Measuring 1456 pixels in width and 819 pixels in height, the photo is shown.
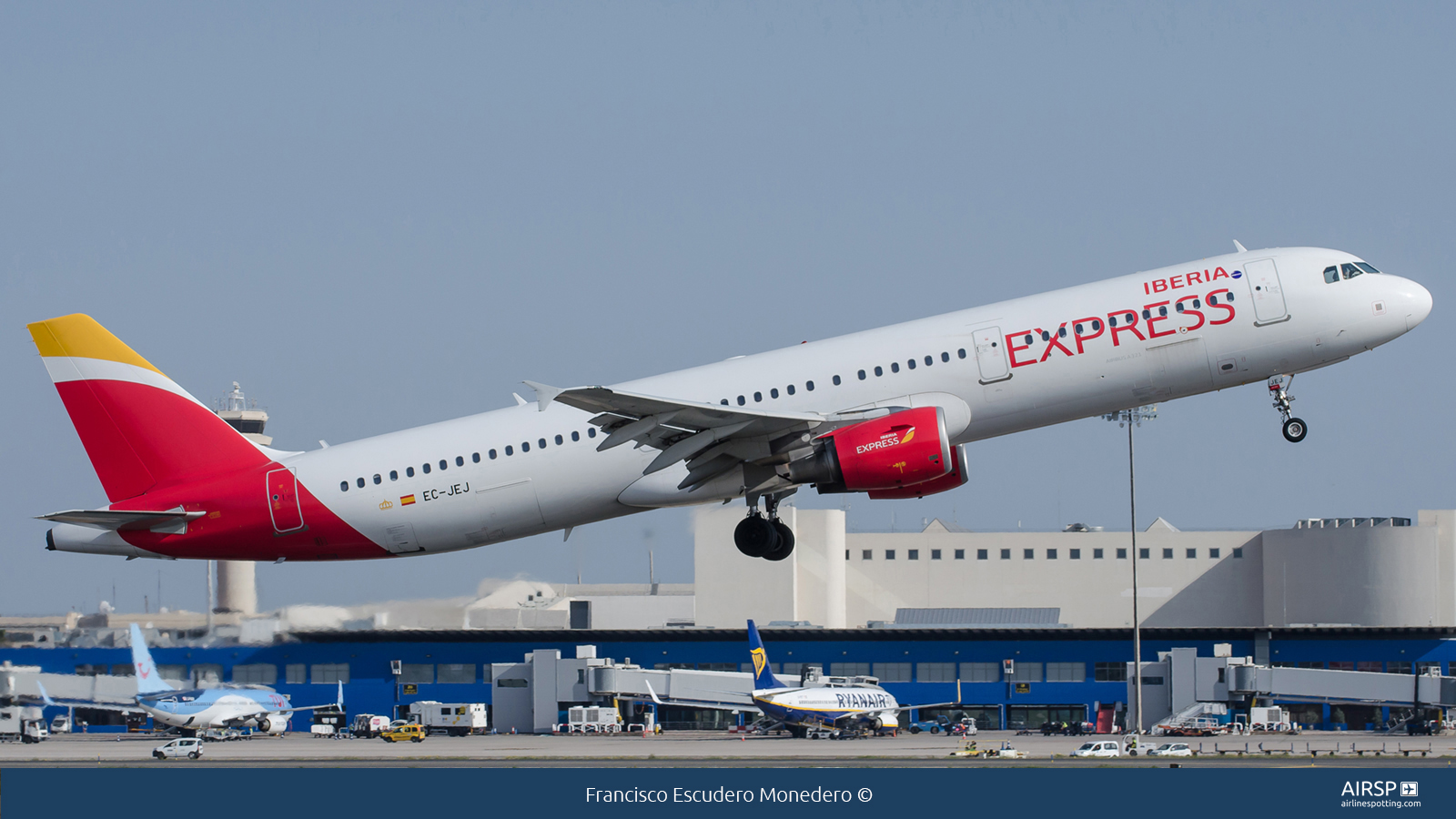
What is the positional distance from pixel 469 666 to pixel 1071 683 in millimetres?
35385

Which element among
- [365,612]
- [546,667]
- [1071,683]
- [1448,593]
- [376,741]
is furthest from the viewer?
[1448,593]

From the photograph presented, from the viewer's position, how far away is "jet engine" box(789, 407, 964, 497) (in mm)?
32375

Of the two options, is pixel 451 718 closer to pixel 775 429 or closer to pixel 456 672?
pixel 456 672

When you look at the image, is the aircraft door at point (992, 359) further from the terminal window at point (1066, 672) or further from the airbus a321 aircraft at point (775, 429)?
the terminal window at point (1066, 672)

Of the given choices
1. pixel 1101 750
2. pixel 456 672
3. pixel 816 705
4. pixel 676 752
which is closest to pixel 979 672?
pixel 816 705

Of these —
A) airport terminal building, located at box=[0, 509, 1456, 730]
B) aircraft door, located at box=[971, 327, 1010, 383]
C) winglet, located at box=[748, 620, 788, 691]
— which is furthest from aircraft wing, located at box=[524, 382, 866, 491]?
winglet, located at box=[748, 620, 788, 691]

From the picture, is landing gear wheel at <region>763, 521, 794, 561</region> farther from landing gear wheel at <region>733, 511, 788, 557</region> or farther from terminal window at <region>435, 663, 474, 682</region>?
terminal window at <region>435, 663, 474, 682</region>

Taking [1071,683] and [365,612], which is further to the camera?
[1071,683]

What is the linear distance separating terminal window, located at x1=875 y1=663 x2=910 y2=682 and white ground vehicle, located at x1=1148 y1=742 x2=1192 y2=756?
31.6m

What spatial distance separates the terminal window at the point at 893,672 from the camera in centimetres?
9481

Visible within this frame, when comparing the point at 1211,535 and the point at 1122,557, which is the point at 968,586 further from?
the point at 1211,535

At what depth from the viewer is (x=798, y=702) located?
74125 mm

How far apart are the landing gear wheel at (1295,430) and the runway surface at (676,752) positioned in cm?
1836
